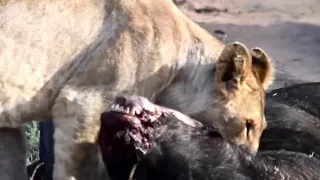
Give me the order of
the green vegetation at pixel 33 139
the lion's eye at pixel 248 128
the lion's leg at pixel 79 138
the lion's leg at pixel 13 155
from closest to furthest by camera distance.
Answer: the lion's leg at pixel 79 138 → the lion's eye at pixel 248 128 → the lion's leg at pixel 13 155 → the green vegetation at pixel 33 139

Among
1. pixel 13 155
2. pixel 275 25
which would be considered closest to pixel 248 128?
pixel 13 155

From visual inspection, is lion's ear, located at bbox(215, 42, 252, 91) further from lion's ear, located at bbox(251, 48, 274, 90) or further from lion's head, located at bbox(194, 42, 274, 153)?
lion's ear, located at bbox(251, 48, 274, 90)

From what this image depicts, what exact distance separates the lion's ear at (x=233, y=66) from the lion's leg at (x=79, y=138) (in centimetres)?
37

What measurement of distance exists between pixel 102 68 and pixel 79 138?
0.75 feet

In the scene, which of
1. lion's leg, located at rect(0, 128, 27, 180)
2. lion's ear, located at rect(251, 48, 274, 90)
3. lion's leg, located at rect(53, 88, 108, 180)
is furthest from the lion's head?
lion's leg, located at rect(0, 128, 27, 180)

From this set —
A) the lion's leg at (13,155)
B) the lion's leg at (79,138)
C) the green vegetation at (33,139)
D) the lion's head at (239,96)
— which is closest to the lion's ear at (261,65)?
the lion's head at (239,96)

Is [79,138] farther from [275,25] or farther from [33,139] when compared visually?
[275,25]

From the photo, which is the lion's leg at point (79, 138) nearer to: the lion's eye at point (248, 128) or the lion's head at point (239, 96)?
the lion's head at point (239, 96)

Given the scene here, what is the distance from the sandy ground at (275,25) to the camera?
7410 millimetres

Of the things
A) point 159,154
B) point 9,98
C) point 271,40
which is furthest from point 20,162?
point 271,40

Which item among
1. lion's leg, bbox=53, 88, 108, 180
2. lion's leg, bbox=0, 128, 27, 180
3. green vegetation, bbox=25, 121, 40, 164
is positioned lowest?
green vegetation, bbox=25, 121, 40, 164

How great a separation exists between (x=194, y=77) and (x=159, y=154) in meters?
0.60

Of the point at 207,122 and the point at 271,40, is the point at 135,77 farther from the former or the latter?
→ the point at 271,40

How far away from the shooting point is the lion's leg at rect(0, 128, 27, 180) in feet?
10.7
